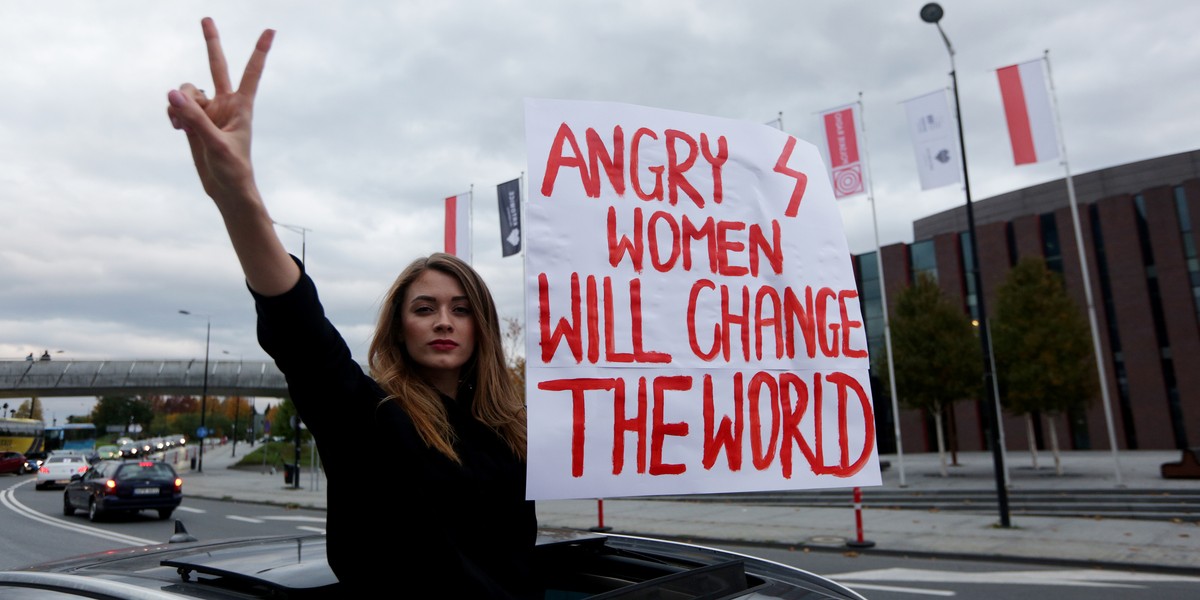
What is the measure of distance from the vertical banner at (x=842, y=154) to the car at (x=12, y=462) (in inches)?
1974

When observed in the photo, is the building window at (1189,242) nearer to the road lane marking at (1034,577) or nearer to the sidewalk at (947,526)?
the sidewalk at (947,526)

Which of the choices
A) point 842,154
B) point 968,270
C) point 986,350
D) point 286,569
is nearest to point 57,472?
point 842,154

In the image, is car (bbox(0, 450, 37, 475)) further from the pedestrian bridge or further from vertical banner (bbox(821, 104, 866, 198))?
vertical banner (bbox(821, 104, 866, 198))

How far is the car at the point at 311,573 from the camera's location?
5.58 ft

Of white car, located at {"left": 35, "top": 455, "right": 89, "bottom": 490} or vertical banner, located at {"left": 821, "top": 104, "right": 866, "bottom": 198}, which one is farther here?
white car, located at {"left": 35, "top": 455, "right": 89, "bottom": 490}

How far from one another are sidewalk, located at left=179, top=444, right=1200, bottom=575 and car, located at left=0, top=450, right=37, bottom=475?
31254mm

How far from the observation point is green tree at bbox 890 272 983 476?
24609 millimetres

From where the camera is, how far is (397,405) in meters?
1.74

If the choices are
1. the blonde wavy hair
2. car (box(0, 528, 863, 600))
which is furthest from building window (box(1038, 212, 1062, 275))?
the blonde wavy hair

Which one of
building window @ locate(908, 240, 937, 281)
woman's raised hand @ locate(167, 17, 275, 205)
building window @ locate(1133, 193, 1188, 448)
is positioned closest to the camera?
woman's raised hand @ locate(167, 17, 275, 205)

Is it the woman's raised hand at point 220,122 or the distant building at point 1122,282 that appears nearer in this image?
the woman's raised hand at point 220,122

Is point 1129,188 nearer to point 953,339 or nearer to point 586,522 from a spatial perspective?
point 953,339

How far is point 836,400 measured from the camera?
2359 millimetres

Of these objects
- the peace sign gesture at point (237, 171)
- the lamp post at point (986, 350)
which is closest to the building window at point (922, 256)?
the lamp post at point (986, 350)
